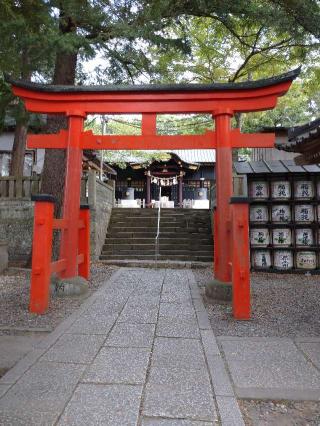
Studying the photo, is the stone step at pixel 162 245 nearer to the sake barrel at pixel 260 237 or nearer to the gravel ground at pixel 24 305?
the sake barrel at pixel 260 237

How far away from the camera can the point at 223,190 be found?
6.67 metres

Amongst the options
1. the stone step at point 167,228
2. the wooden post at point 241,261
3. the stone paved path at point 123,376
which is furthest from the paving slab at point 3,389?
the stone step at point 167,228

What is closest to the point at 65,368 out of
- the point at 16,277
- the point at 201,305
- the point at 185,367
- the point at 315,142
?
the point at 185,367

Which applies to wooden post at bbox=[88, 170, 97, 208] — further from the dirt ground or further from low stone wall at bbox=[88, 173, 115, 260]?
the dirt ground

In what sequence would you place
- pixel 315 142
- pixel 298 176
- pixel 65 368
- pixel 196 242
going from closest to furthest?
pixel 65 368 < pixel 315 142 < pixel 298 176 < pixel 196 242

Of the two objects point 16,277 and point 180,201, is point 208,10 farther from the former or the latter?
point 180,201

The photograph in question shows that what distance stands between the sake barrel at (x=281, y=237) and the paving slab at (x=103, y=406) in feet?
24.1

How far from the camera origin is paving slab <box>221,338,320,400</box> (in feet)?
9.71

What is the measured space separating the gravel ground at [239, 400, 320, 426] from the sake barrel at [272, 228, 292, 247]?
7.00 m

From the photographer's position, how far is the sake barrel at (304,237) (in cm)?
952

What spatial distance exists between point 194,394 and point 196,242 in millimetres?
10269

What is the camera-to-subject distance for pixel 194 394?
287 cm

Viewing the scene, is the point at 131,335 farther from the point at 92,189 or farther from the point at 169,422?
the point at 92,189

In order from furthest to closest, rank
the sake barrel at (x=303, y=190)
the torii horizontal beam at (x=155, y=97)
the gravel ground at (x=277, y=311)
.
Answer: the sake barrel at (x=303, y=190) → the torii horizontal beam at (x=155, y=97) → the gravel ground at (x=277, y=311)
